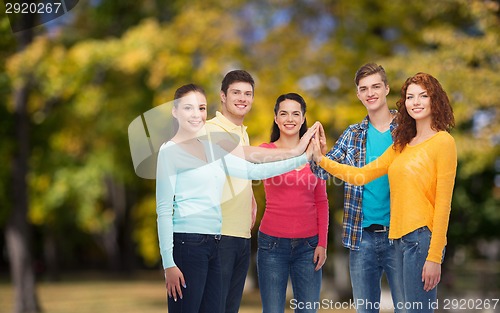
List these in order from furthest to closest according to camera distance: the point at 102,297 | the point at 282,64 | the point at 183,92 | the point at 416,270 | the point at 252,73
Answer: the point at 102,297 < the point at 252,73 < the point at 282,64 < the point at 183,92 < the point at 416,270

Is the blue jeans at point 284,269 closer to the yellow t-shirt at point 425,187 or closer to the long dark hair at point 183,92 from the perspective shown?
the yellow t-shirt at point 425,187

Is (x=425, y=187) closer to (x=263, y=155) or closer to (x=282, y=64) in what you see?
(x=263, y=155)

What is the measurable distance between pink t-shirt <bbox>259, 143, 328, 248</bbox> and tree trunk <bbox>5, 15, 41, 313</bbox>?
51.9 feet

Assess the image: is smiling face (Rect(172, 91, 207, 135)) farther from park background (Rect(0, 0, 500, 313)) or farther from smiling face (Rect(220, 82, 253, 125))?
park background (Rect(0, 0, 500, 313))

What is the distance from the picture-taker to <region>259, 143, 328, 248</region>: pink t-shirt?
5289 millimetres

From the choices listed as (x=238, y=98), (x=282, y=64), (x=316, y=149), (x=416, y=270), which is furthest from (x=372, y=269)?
(x=282, y=64)

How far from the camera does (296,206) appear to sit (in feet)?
17.4

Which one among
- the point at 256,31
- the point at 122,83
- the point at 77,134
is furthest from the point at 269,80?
the point at 77,134

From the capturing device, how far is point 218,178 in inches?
195

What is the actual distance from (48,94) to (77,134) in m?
6.06

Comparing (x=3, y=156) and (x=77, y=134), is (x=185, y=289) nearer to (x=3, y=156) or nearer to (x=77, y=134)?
(x=3, y=156)

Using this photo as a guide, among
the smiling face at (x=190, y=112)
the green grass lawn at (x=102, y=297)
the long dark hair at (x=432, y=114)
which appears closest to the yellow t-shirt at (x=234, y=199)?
the smiling face at (x=190, y=112)

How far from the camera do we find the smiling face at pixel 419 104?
486 centimetres

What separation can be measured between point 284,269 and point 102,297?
25848 millimetres
